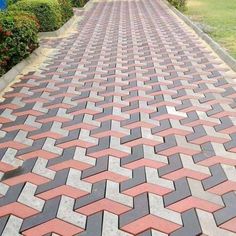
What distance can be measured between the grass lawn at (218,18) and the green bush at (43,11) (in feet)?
14.2

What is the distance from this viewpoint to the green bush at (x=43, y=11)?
35.3ft

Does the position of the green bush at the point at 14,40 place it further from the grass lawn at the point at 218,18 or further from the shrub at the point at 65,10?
the grass lawn at the point at 218,18

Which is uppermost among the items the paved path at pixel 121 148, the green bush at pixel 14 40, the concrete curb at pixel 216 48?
the green bush at pixel 14 40

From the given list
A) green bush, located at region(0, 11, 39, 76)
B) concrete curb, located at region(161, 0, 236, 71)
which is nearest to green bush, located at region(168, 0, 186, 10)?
concrete curb, located at region(161, 0, 236, 71)

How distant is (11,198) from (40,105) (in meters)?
2.38

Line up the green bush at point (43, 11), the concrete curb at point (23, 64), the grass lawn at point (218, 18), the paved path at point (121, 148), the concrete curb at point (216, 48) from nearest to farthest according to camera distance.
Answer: the paved path at point (121, 148) < the concrete curb at point (23, 64) < the concrete curb at point (216, 48) < the grass lawn at point (218, 18) < the green bush at point (43, 11)

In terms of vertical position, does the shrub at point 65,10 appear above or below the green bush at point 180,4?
above

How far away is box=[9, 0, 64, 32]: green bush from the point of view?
1076 cm

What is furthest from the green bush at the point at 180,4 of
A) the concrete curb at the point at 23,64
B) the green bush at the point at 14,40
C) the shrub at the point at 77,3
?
the green bush at the point at 14,40

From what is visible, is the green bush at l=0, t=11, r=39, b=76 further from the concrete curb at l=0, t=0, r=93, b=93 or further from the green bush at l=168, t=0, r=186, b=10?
the green bush at l=168, t=0, r=186, b=10

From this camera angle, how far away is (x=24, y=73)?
7328mm

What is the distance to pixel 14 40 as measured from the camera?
298 inches

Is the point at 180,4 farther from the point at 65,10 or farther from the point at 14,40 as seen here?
the point at 14,40

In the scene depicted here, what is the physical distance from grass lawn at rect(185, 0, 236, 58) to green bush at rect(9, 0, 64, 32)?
4337mm
